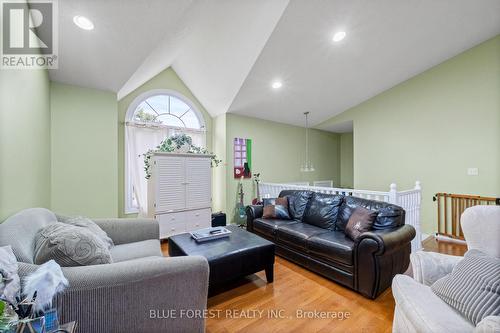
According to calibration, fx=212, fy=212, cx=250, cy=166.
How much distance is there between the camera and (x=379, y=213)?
237cm

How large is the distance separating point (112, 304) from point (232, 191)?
351cm

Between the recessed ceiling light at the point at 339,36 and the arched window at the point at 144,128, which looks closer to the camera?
the recessed ceiling light at the point at 339,36

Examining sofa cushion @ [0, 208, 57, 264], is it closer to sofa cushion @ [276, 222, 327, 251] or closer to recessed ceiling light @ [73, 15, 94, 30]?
recessed ceiling light @ [73, 15, 94, 30]

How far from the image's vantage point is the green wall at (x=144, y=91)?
3.68 m

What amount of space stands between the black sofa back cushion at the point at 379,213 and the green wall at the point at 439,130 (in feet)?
7.79

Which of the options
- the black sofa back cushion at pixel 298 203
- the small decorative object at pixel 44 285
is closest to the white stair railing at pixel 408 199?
the black sofa back cushion at pixel 298 203

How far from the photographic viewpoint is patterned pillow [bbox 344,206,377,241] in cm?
227

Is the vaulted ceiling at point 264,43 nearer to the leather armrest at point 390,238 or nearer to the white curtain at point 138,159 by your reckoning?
the white curtain at point 138,159

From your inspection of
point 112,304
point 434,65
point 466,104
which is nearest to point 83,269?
point 112,304

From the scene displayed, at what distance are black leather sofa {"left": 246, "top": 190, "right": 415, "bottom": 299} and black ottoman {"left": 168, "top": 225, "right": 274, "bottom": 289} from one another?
0.56 meters

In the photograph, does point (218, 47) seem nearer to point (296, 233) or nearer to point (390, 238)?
point (296, 233)

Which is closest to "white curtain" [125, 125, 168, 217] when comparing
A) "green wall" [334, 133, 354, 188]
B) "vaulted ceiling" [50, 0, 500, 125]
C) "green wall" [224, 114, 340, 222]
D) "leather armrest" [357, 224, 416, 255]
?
"vaulted ceiling" [50, 0, 500, 125]

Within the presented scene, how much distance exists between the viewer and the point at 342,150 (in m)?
6.82

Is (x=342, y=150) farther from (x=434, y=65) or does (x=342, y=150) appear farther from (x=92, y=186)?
(x=92, y=186)
